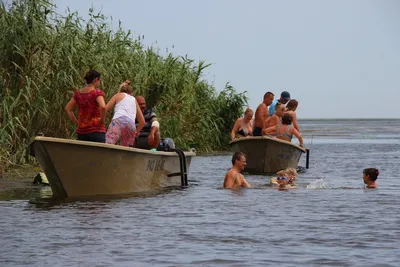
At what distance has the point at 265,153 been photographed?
20672mm

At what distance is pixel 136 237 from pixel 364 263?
8.18ft

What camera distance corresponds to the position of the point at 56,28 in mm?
17859

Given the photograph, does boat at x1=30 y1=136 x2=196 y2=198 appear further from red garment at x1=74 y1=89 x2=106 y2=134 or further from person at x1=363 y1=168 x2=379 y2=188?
person at x1=363 y1=168 x2=379 y2=188

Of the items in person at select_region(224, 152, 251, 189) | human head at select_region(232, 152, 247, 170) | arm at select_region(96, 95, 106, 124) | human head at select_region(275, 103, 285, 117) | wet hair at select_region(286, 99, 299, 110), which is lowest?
person at select_region(224, 152, 251, 189)

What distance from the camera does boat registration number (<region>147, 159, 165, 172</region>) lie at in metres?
14.5

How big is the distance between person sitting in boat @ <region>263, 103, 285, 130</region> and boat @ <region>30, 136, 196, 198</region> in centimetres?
669

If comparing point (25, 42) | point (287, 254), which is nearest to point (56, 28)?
point (25, 42)

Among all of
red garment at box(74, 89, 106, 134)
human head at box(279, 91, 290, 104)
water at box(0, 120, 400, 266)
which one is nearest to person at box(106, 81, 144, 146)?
red garment at box(74, 89, 106, 134)

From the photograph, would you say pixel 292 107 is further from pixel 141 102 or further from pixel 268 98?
pixel 141 102

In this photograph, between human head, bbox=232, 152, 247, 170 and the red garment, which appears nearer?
the red garment

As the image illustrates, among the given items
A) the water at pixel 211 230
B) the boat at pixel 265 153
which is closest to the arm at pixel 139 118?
the water at pixel 211 230

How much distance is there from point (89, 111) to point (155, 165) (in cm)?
184

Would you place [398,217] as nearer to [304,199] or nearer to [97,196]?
[304,199]

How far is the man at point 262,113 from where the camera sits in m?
20.7
